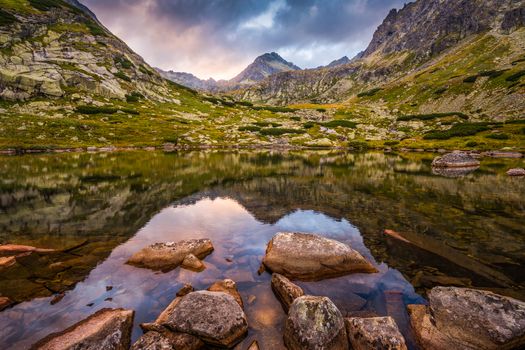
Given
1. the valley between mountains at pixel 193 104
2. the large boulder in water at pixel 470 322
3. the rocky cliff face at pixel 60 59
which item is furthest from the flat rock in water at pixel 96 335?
the rocky cliff face at pixel 60 59

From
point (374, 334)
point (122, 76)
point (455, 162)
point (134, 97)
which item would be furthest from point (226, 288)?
point (122, 76)

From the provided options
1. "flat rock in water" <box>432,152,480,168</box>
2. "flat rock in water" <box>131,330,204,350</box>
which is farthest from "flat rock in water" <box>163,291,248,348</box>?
"flat rock in water" <box>432,152,480,168</box>

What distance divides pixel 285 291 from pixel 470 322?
509cm

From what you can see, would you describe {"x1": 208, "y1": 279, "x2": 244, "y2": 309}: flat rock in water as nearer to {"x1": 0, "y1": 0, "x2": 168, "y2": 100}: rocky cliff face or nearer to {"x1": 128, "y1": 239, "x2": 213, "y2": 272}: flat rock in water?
{"x1": 128, "y1": 239, "x2": 213, "y2": 272}: flat rock in water

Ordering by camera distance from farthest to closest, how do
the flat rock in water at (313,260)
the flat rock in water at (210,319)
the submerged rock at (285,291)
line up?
1. the flat rock in water at (313,260)
2. the submerged rock at (285,291)
3. the flat rock in water at (210,319)

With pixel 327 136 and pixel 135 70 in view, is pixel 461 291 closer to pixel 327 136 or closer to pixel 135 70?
pixel 327 136

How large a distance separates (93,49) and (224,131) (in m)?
86.5

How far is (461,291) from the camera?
26.9 ft

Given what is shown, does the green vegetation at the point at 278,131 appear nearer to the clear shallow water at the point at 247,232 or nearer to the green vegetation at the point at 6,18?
the clear shallow water at the point at 247,232

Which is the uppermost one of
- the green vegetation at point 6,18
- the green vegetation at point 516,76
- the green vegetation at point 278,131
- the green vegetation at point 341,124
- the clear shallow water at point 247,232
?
the green vegetation at point 6,18

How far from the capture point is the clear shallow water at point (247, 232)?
30.4ft

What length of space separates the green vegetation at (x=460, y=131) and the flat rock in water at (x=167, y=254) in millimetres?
89600

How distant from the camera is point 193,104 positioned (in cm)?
14512

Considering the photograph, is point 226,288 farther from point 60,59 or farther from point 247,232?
point 60,59
